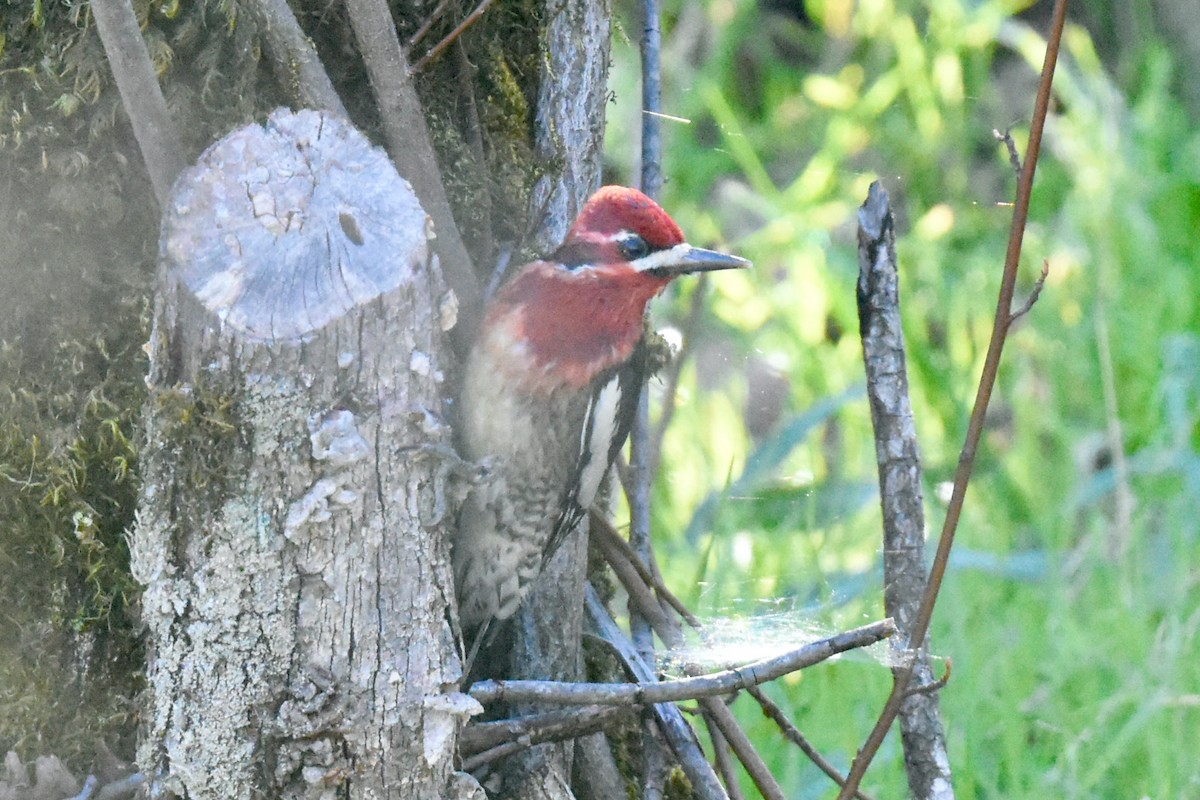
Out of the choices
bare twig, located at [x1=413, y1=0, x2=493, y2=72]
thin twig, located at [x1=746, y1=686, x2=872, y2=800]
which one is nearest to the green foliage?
bare twig, located at [x1=413, y1=0, x2=493, y2=72]

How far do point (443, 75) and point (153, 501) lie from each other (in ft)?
2.63

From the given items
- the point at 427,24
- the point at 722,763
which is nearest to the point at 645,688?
the point at 722,763

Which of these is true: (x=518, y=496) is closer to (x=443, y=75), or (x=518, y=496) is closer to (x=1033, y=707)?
(x=443, y=75)

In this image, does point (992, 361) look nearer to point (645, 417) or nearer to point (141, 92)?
point (645, 417)

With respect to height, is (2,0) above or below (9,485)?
above

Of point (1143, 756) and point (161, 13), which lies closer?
point (161, 13)

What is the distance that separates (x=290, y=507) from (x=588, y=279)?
2.03 feet

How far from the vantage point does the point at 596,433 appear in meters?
2.03

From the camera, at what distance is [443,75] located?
1.96m

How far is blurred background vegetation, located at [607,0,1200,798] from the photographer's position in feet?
9.01

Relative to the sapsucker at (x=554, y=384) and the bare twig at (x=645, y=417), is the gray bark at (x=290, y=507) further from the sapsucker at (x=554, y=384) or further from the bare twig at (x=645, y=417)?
the bare twig at (x=645, y=417)

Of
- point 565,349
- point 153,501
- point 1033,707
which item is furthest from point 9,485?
point 1033,707

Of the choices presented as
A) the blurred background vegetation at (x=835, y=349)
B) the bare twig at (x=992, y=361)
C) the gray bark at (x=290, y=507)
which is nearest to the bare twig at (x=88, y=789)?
the blurred background vegetation at (x=835, y=349)

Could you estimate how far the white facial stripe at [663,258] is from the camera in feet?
6.21
